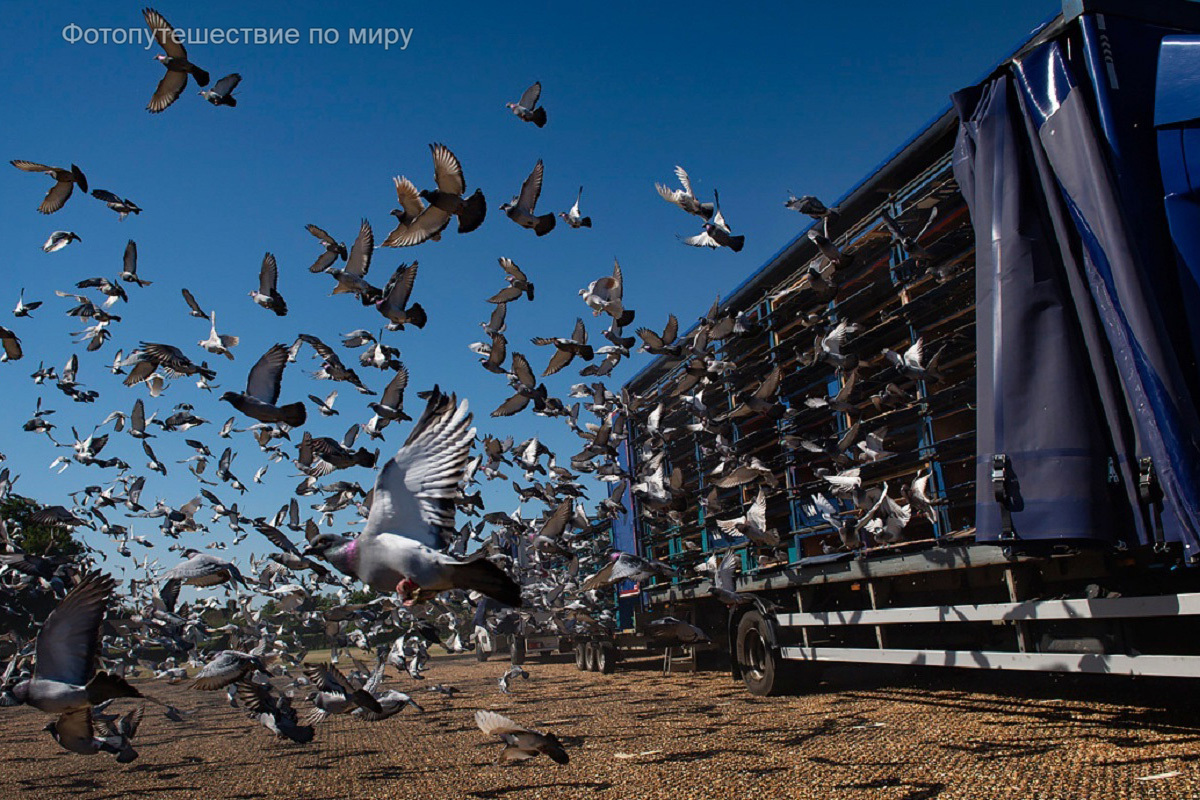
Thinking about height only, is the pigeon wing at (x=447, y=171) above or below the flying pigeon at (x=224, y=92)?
below

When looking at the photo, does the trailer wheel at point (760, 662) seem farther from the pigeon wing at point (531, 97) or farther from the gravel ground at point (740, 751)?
the pigeon wing at point (531, 97)

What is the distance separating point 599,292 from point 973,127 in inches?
177

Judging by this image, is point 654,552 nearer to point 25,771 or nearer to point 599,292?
point 599,292

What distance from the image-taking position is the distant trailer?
4.43 meters

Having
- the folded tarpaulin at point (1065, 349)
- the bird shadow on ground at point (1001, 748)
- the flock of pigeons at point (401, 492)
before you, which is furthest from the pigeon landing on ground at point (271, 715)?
the folded tarpaulin at point (1065, 349)

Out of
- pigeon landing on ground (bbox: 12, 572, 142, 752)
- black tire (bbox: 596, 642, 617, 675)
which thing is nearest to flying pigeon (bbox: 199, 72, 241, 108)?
pigeon landing on ground (bbox: 12, 572, 142, 752)

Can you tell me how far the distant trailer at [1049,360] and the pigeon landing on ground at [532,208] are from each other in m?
2.87

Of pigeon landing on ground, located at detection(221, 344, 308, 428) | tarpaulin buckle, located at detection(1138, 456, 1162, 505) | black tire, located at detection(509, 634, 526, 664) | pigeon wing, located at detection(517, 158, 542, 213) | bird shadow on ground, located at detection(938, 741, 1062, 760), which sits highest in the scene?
pigeon wing, located at detection(517, 158, 542, 213)

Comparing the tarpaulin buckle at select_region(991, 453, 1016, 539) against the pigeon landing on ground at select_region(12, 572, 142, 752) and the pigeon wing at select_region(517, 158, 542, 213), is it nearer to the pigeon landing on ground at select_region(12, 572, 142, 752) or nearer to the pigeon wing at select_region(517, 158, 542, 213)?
the pigeon wing at select_region(517, 158, 542, 213)

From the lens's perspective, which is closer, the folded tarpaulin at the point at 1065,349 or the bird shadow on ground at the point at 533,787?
the folded tarpaulin at the point at 1065,349

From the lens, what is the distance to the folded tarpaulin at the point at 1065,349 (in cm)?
427

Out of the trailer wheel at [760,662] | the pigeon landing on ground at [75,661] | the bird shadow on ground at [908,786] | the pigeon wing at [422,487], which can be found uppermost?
the pigeon wing at [422,487]

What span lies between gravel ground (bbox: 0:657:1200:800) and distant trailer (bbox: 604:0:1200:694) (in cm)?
63

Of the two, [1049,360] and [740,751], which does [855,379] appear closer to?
[1049,360]
